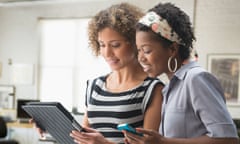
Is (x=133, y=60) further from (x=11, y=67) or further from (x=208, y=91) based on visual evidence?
(x=11, y=67)

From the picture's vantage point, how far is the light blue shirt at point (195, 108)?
0.92 meters

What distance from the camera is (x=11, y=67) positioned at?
6.61 meters

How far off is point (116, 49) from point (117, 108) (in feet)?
0.70

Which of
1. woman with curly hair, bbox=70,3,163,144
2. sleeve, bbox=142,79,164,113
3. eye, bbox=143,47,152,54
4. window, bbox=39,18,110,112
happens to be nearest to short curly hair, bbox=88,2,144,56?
woman with curly hair, bbox=70,3,163,144

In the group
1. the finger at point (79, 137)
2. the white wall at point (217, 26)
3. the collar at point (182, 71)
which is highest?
the white wall at point (217, 26)

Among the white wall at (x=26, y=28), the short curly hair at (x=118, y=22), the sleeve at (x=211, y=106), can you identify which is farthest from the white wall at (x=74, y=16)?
the sleeve at (x=211, y=106)

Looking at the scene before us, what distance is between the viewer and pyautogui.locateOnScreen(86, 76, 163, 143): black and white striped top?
1278mm

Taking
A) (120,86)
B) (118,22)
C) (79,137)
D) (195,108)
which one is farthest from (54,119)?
(195,108)

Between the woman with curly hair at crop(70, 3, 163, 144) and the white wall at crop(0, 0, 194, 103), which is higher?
the white wall at crop(0, 0, 194, 103)

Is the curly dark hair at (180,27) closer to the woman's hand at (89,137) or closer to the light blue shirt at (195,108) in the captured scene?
the light blue shirt at (195,108)

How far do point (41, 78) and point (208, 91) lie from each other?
5683mm

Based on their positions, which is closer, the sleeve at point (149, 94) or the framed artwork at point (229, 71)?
the sleeve at point (149, 94)

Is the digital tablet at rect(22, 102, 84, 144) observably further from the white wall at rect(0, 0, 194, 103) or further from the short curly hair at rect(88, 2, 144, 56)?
the white wall at rect(0, 0, 194, 103)

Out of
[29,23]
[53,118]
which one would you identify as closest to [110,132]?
[53,118]
